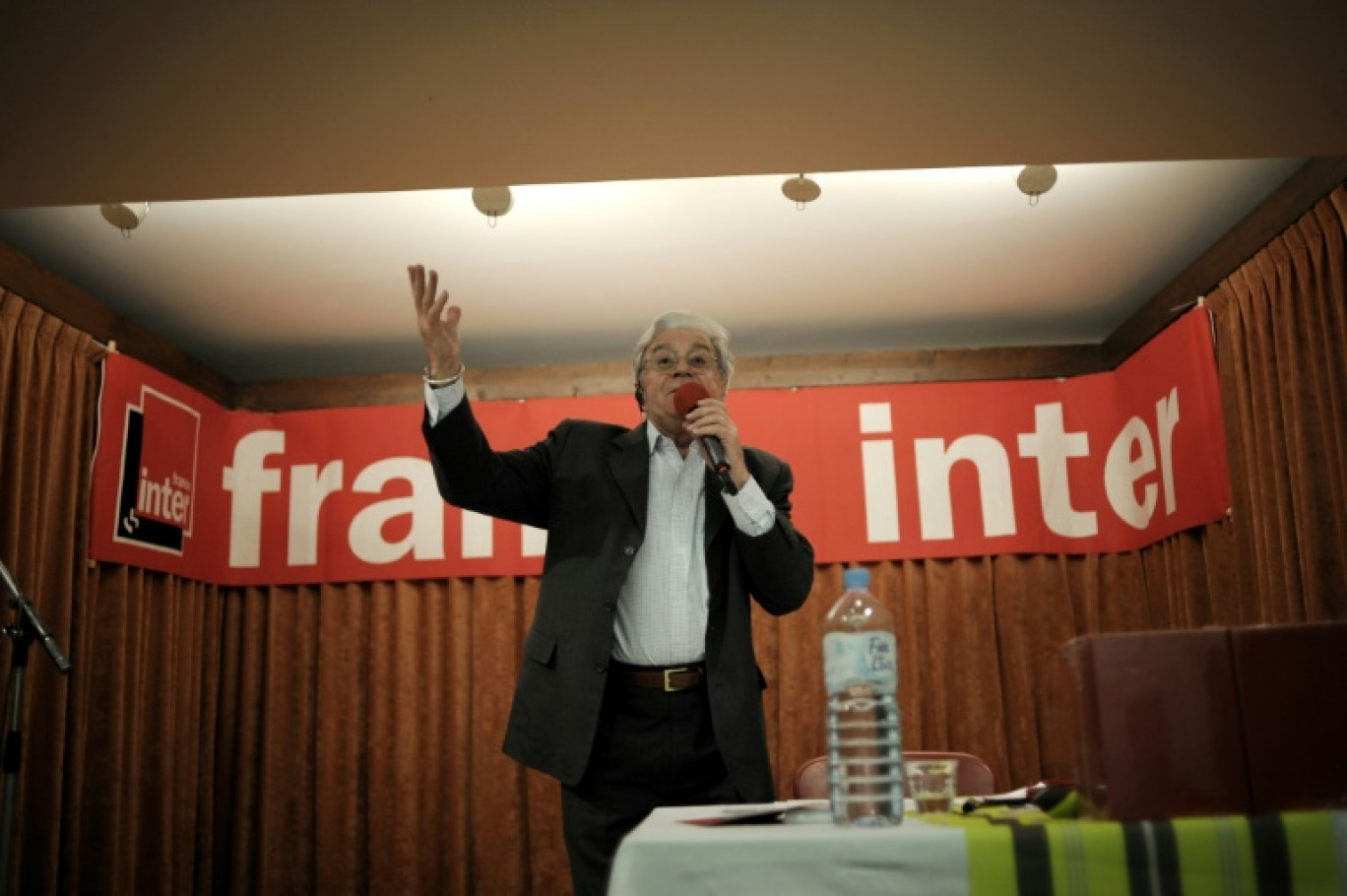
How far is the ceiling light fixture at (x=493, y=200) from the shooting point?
4012mm

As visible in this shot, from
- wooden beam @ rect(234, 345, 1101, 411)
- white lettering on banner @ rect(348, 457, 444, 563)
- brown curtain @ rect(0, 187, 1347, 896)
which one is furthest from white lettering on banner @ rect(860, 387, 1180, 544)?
white lettering on banner @ rect(348, 457, 444, 563)

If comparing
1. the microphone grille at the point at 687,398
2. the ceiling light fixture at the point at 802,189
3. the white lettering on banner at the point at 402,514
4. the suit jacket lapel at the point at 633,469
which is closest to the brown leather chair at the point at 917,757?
the suit jacket lapel at the point at 633,469

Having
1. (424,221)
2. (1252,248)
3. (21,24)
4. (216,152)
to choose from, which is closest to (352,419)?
(424,221)

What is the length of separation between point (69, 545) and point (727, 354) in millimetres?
2869

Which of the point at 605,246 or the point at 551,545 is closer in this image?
the point at 551,545

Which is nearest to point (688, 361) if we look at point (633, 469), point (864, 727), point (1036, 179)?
point (633, 469)

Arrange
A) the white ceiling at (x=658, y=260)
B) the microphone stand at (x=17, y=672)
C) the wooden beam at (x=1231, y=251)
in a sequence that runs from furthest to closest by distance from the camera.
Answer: the white ceiling at (x=658, y=260)
the wooden beam at (x=1231, y=251)
the microphone stand at (x=17, y=672)

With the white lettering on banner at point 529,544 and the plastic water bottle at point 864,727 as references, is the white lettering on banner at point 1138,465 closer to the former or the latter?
the white lettering on banner at point 529,544

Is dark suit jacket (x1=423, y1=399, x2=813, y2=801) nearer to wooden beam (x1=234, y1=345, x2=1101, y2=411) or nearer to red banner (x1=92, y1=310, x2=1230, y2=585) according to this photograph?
red banner (x1=92, y1=310, x2=1230, y2=585)

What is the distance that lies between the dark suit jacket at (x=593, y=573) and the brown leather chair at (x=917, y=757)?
1.33 ft

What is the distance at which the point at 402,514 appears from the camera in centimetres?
526

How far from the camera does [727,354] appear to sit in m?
2.45

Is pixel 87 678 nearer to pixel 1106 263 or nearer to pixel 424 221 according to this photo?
pixel 424 221

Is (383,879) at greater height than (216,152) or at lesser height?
lesser
